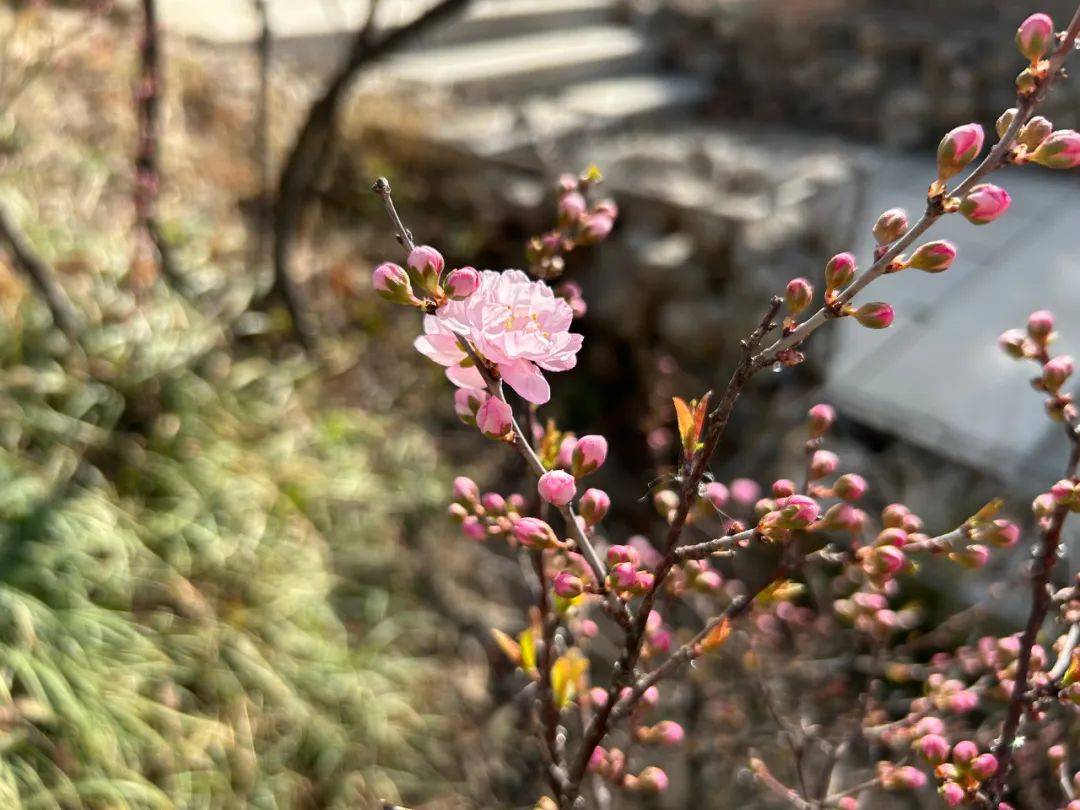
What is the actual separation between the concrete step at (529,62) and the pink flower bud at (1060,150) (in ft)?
11.3

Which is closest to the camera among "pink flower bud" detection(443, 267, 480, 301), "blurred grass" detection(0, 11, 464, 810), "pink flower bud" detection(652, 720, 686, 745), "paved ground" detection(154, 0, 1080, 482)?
"pink flower bud" detection(443, 267, 480, 301)

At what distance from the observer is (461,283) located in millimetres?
500

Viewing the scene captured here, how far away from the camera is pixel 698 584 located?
0.78 meters

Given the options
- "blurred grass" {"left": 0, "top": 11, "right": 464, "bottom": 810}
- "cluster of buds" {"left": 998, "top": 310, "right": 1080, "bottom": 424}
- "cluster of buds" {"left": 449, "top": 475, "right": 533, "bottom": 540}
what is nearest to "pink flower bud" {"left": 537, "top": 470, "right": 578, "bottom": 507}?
"cluster of buds" {"left": 449, "top": 475, "right": 533, "bottom": 540}

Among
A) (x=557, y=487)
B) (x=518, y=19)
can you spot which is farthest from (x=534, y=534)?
(x=518, y=19)

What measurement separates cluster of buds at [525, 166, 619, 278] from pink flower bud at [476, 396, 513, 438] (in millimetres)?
215

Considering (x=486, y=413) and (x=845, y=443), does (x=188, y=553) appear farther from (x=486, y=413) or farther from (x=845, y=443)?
(x=845, y=443)

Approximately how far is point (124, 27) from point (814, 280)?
8.65 feet

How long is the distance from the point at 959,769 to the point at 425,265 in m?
0.54

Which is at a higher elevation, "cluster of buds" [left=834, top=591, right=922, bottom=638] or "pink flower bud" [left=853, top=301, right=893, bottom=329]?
"pink flower bud" [left=853, top=301, right=893, bottom=329]

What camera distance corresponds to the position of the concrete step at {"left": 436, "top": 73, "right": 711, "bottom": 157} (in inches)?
124

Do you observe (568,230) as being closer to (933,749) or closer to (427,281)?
(427,281)

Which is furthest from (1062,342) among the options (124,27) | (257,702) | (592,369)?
(124,27)

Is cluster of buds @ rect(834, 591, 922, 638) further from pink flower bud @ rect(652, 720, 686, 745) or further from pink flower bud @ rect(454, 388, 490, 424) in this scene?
pink flower bud @ rect(454, 388, 490, 424)
